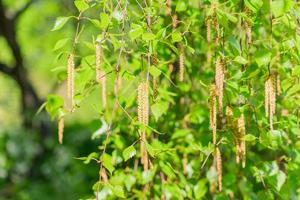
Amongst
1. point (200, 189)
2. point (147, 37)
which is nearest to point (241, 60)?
point (147, 37)

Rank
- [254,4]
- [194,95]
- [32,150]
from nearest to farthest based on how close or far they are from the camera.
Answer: [254,4]
[194,95]
[32,150]

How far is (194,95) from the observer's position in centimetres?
301

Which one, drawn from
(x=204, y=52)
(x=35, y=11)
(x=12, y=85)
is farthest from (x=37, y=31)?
(x=204, y=52)

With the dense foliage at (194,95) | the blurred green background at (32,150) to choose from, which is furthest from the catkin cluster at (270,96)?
the blurred green background at (32,150)

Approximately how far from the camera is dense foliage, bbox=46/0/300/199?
79.0 inches

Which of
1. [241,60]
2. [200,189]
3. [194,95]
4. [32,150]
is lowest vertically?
[32,150]

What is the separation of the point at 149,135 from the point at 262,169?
0.58 meters

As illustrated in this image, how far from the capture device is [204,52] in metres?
2.88

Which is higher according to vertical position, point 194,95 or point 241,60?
point 241,60

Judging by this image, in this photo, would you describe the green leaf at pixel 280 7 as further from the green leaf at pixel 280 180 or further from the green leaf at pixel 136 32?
the green leaf at pixel 280 180

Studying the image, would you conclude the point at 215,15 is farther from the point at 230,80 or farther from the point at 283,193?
the point at 283,193

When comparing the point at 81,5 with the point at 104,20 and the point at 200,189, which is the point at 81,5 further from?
the point at 200,189

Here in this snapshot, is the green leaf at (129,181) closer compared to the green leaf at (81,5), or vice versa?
the green leaf at (81,5)

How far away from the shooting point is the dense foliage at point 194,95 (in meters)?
2.01
